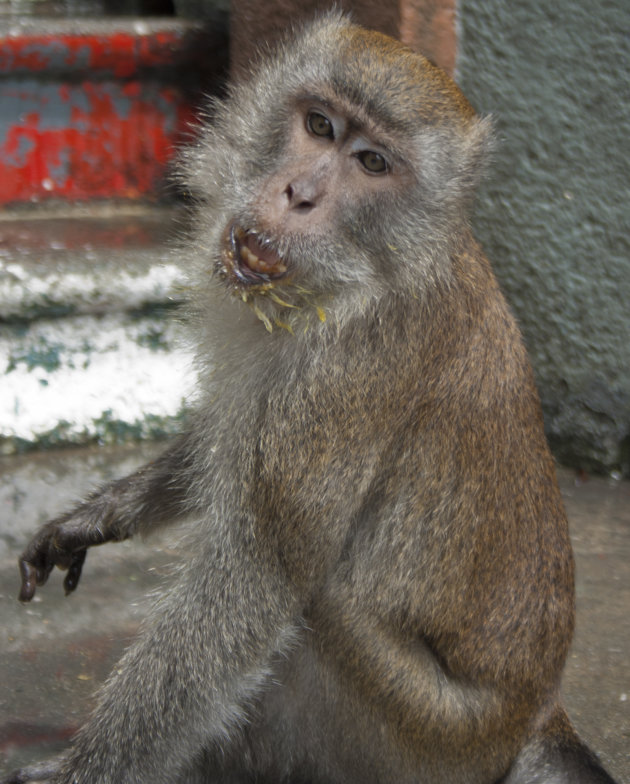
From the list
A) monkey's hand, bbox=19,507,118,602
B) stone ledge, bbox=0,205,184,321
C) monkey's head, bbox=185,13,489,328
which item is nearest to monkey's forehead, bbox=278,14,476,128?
monkey's head, bbox=185,13,489,328

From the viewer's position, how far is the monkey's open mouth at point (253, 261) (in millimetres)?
2576

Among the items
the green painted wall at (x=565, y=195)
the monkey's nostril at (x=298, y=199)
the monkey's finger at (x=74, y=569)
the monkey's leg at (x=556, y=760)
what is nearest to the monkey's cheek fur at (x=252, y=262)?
the monkey's nostril at (x=298, y=199)

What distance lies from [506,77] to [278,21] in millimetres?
844

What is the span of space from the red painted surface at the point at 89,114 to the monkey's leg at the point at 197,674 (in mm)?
2488

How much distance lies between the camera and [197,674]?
258cm

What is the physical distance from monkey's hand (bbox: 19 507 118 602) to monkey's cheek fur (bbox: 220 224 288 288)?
92 centimetres

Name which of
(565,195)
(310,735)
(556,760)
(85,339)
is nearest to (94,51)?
(85,339)

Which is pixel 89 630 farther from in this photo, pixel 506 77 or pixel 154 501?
pixel 506 77

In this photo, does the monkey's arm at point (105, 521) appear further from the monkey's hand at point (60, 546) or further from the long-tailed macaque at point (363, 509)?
the long-tailed macaque at point (363, 509)

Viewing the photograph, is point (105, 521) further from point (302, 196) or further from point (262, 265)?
point (302, 196)

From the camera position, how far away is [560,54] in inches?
160

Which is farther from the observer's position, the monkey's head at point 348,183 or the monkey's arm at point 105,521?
the monkey's arm at point 105,521

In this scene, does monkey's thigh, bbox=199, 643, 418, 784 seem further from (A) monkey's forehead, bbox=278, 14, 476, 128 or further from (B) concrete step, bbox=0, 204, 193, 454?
(B) concrete step, bbox=0, 204, 193, 454

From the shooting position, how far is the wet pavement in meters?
3.00
